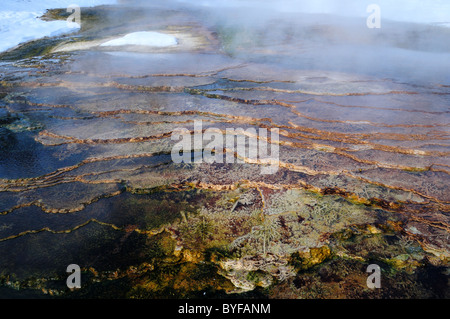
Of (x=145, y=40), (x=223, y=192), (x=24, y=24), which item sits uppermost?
(x=24, y=24)

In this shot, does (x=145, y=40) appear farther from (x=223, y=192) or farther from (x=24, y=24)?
(x=223, y=192)

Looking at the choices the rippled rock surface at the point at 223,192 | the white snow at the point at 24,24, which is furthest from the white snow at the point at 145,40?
the white snow at the point at 24,24

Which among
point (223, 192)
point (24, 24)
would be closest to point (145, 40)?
point (24, 24)

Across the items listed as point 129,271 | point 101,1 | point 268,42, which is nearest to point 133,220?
point 129,271

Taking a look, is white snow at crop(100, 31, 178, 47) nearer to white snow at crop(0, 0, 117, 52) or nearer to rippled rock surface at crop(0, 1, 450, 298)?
rippled rock surface at crop(0, 1, 450, 298)

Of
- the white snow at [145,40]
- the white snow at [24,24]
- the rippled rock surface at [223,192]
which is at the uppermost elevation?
the white snow at [24,24]

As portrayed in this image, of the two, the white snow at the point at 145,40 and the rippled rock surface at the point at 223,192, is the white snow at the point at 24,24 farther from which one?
the rippled rock surface at the point at 223,192
